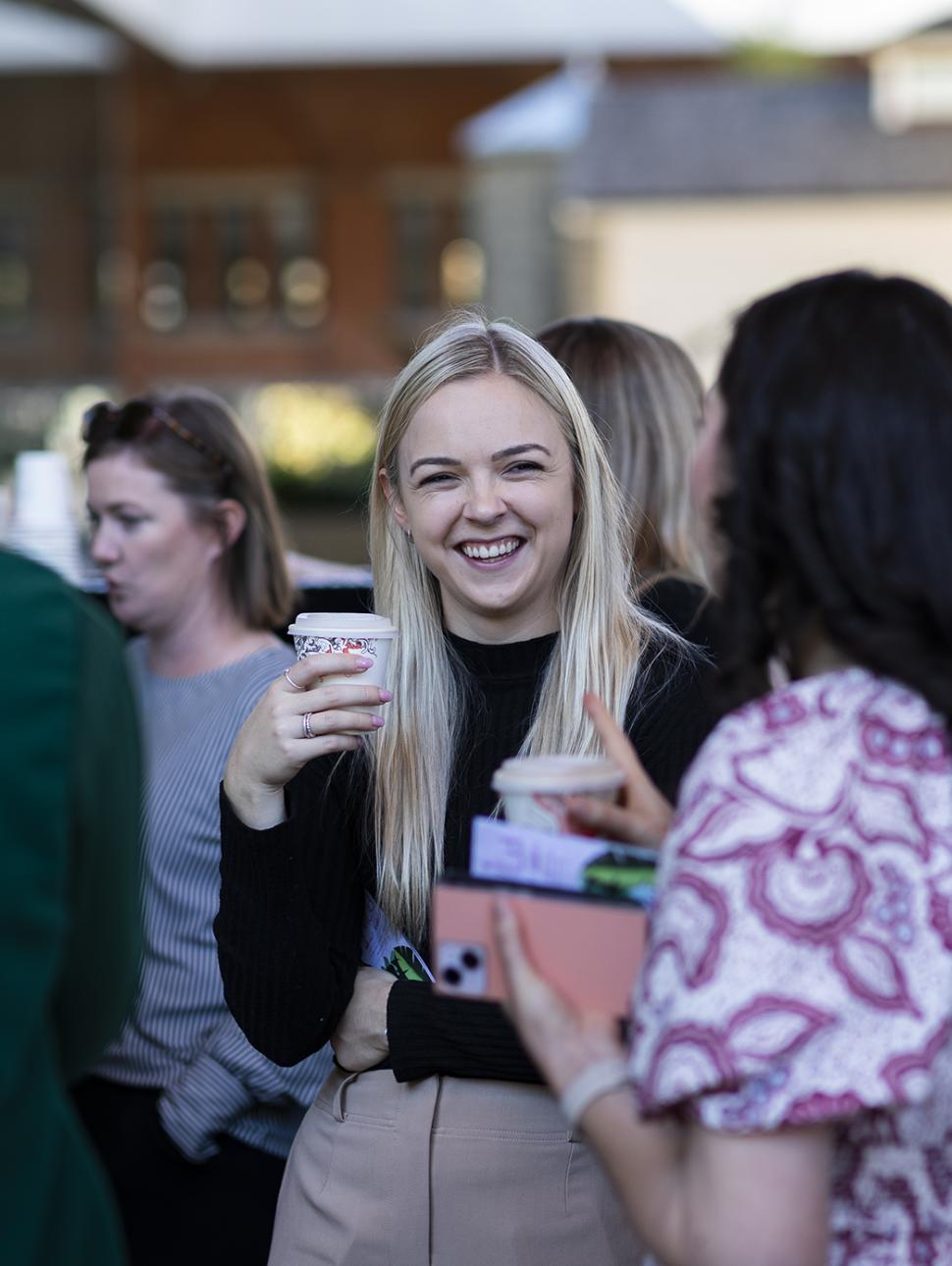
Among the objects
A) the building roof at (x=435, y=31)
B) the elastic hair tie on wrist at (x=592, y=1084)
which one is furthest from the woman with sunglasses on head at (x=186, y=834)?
the building roof at (x=435, y=31)

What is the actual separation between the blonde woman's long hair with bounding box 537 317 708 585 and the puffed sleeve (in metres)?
2.02

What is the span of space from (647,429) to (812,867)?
85.8 inches

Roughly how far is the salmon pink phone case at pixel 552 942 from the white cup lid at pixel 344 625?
0.63m

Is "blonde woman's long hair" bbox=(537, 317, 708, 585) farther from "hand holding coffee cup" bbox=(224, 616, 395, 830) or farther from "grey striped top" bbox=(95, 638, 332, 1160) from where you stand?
"hand holding coffee cup" bbox=(224, 616, 395, 830)

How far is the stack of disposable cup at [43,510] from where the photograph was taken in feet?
11.6

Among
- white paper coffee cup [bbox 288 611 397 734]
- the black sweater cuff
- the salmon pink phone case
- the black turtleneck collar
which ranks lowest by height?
the black sweater cuff

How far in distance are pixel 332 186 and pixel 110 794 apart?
26742mm

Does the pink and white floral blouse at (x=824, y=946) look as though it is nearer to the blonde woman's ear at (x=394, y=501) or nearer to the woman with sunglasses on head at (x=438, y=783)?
the woman with sunglasses on head at (x=438, y=783)

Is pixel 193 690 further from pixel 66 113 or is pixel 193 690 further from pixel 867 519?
pixel 66 113

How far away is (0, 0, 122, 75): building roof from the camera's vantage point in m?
22.6

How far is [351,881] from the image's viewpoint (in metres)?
2.14

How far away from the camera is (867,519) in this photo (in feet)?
4.20

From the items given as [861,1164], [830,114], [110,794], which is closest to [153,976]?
[110,794]

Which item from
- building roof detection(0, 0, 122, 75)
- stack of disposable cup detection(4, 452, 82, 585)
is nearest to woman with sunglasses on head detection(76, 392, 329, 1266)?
stack of disposable cup detection(4, 452, 82, 585)
